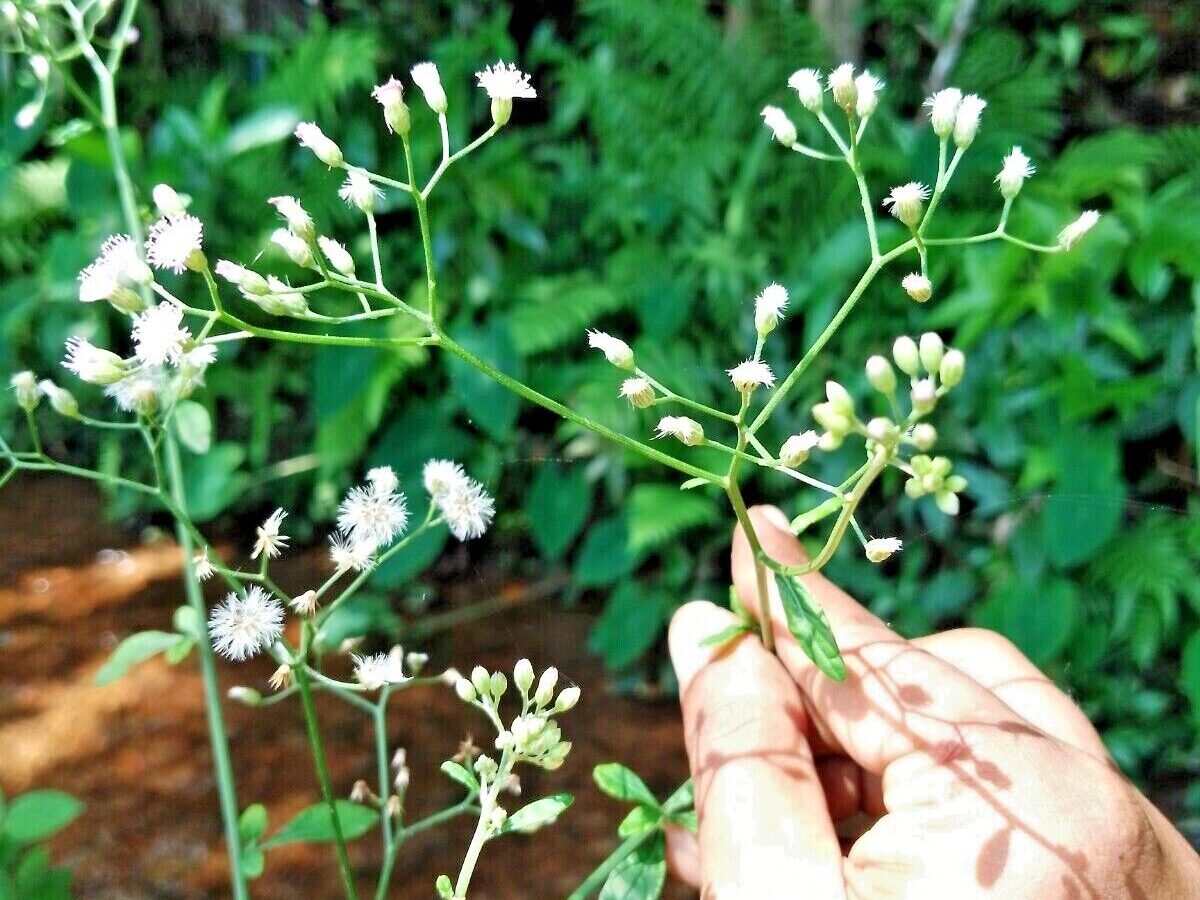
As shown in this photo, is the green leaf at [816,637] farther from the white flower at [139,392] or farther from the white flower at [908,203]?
the white flower at [139,392]

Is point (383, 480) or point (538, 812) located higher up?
point (383, 480)

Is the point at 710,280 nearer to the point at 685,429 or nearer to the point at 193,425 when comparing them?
the point at 193,425

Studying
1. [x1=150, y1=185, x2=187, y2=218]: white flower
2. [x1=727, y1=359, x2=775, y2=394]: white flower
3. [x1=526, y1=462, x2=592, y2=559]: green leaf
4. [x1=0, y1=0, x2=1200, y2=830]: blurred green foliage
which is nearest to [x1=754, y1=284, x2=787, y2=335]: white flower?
[x1=727, y1=359, x2=775, y2=394]: white flower

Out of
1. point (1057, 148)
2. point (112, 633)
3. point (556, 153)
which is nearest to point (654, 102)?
point (556, 153)

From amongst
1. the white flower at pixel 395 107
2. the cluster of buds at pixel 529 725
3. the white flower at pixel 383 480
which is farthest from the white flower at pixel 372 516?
the white flower at pixel 395 107

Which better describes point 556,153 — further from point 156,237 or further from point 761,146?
point 156,237

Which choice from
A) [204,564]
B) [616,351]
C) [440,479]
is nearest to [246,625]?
[204,564]
